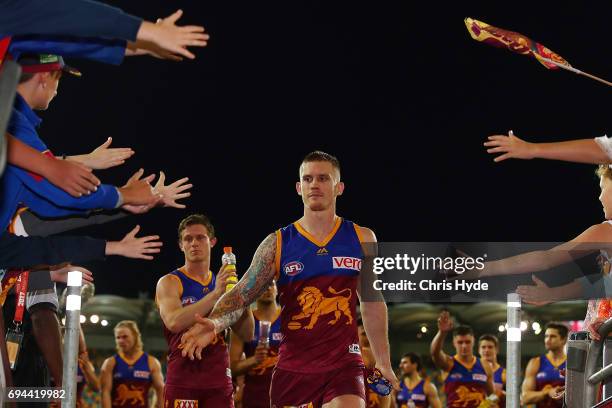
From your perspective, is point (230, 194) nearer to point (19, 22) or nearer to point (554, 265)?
point (554, 265)

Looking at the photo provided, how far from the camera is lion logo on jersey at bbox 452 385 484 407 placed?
14016mm

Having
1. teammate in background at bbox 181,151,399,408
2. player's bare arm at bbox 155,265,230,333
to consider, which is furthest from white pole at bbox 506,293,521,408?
player's bare arm at bbox 155,265,230,333

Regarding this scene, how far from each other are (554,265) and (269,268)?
2.77 metres

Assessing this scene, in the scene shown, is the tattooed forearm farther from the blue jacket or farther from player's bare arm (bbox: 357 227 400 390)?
the blue jacket

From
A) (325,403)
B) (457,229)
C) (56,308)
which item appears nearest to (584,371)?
(325,403)

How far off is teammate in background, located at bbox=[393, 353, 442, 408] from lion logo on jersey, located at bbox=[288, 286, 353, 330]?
9162mm

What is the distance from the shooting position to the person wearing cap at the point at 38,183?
15.0 ft

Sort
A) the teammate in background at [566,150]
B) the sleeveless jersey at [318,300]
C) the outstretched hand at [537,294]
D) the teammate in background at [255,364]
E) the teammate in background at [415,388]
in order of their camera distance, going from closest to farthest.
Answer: the teammate in background at [566,150] → the sleeveless jersey at [318,300] → the outstretched hand at [537,294] → the teammate in background at [255,364] → the teammate in background at [415,388]

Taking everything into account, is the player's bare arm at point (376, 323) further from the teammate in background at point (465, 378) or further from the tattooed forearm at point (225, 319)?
the teammate in background at point (465, 378)

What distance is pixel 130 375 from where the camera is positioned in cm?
1347

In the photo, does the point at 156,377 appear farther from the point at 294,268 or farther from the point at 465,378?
the point at 294,268

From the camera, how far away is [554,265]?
796 centimetres

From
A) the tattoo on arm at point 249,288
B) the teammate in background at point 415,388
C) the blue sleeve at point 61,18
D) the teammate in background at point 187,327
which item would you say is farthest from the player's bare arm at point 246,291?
the teammate in background at point 415,388

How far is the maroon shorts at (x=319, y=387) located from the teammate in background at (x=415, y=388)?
9.17 metres
